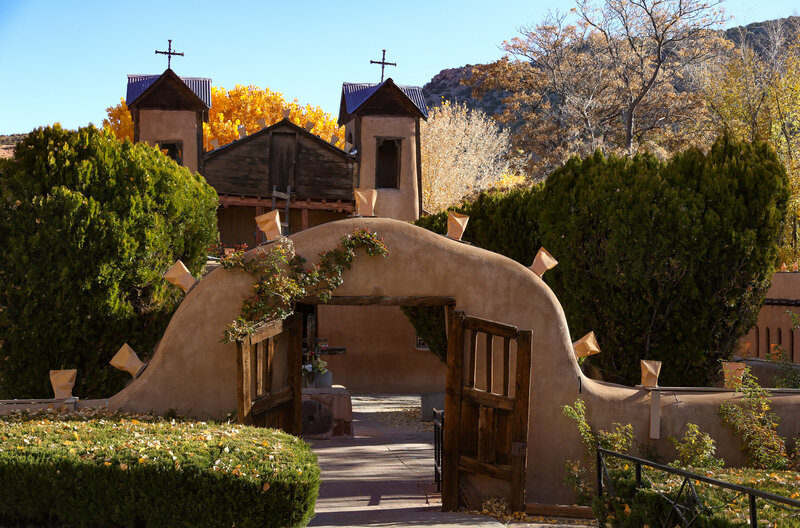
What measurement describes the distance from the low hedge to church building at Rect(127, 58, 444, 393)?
14.5m

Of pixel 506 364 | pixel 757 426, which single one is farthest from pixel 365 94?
pixel 757 426

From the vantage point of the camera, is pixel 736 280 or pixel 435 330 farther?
pixel 435 330

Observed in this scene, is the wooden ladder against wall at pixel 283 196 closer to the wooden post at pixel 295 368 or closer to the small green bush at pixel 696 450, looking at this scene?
the wooden post at pixel 295 368

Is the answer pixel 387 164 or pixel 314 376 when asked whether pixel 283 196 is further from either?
pixel 314 376

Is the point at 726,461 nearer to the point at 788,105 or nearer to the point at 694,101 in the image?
the point at 788,105

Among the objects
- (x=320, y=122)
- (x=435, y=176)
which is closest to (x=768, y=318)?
(x=435, y=176)

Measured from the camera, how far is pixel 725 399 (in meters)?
10.4

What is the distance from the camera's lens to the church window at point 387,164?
77.2 ft

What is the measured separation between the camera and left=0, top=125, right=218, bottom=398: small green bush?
10.9 meters

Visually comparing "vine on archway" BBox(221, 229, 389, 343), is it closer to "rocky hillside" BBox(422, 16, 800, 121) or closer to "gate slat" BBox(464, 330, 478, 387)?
"gate slat" BBox(464, 330, 478, 387)

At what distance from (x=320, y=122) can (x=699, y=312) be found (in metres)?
33.0

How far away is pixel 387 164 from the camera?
2450cm

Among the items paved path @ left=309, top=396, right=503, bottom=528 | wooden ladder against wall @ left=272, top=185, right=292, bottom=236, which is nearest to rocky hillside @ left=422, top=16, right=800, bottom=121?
wooden ladder against wall @ left=272, top=185, right=292, bottom=236

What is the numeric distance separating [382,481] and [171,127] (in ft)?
47.4
